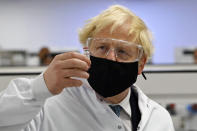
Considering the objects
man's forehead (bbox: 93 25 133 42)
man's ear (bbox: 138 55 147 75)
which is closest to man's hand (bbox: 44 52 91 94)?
A: man's forehead (bbox: 93 25 133 42)

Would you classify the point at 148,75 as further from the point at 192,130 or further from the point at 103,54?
the point at 103,54

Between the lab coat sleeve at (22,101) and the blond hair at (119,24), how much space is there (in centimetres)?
35

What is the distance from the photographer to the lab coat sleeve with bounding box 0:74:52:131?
85 cm

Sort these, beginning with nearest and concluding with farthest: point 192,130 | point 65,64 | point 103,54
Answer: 1. point 65,64
2. point 103,54
3. point 192,130

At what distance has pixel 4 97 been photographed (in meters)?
0.88

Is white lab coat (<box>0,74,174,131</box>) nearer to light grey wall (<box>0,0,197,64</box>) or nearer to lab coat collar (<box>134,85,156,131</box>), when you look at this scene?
lab coat collar (<box>134,85,156,131</box>)

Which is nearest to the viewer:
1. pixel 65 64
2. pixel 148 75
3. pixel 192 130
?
pixel 65 64

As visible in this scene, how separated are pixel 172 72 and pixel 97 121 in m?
0.74

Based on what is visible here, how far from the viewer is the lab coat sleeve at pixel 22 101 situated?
85 cm

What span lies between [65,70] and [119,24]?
0.35 metres

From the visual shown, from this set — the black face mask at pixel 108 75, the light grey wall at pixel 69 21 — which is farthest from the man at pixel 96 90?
the light grey wall at pixel 69 21

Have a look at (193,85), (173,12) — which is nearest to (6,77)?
(193,85)

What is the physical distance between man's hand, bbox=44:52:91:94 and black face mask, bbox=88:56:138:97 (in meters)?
0.15

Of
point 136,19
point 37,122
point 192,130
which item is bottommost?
point 192,130
